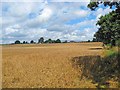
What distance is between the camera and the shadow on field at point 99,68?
18534mm

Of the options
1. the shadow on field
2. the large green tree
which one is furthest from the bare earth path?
the large green tree

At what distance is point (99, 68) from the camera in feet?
69.9

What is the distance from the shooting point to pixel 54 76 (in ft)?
64.0

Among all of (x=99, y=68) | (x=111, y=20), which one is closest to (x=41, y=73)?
(x=99, y=68)

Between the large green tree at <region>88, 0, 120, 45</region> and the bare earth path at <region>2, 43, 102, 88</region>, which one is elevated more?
the large green tree at <region>88, 0, 120, 45</region>

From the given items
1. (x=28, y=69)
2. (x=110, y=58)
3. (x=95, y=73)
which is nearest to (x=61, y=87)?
(x=95, y=73)

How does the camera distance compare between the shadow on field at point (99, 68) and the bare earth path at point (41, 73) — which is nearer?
the bare earth path at point (41, 73)

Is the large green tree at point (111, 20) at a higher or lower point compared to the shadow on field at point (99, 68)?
higher

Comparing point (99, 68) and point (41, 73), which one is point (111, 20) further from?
point (41, 73)

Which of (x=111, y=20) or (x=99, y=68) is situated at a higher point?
(x=111, y=20)

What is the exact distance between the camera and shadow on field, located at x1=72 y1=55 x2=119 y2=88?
60.8 ft

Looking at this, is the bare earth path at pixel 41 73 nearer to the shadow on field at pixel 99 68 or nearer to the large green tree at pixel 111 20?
the shadow on field at pixel 99 68

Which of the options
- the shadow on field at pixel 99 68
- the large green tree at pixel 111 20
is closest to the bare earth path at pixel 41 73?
the shadow on field at pixel 99 68

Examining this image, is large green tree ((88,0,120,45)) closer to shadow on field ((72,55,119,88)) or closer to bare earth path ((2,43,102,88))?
shadow on field ((72,55,119,88))
